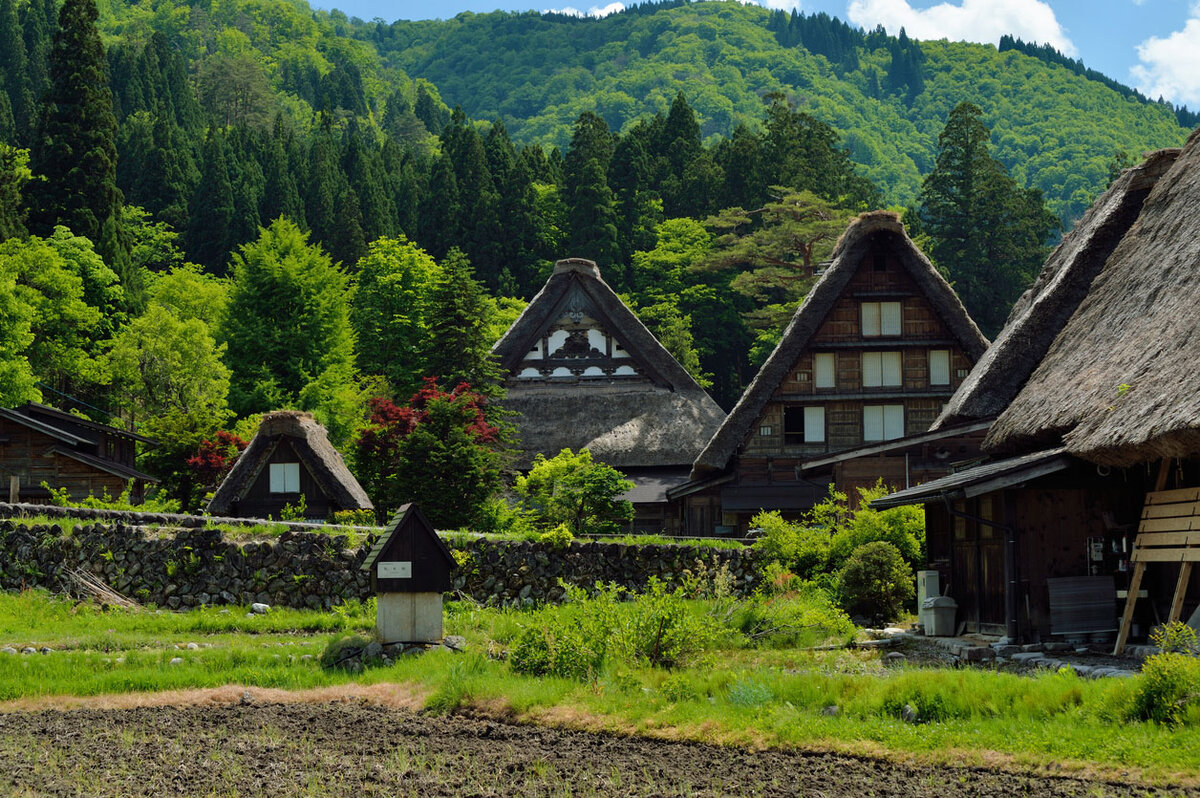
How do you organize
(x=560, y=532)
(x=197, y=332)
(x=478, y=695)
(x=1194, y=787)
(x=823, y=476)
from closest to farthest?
(x=1194, y=787), (x=478, y=695), (x=560, y=532), (x=823, y=476), (x=197, y=332)

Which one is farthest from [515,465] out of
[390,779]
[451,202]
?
[451,202]

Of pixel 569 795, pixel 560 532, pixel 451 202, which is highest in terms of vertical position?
pixel 451 202

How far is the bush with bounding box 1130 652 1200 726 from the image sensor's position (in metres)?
11.5

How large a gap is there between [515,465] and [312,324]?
1613 centimetres

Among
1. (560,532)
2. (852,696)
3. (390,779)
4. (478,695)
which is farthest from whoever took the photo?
(560,532)

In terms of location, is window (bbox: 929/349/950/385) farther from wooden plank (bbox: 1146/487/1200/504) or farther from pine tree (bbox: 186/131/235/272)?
pine tree (bbox: 186/131/235/272)

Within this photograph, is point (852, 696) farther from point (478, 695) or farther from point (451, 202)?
point (451, 202)

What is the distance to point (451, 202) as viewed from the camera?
7794 centimetres

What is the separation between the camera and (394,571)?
1784 centimetres

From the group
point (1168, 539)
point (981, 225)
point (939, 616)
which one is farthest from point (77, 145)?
point (1168, 539)

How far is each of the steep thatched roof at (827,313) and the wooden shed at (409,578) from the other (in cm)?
1823

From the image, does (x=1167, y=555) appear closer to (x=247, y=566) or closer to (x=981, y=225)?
(x=247, y=566)

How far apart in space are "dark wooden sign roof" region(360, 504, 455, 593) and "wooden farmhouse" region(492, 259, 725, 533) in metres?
22.7

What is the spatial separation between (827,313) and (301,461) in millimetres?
15268
